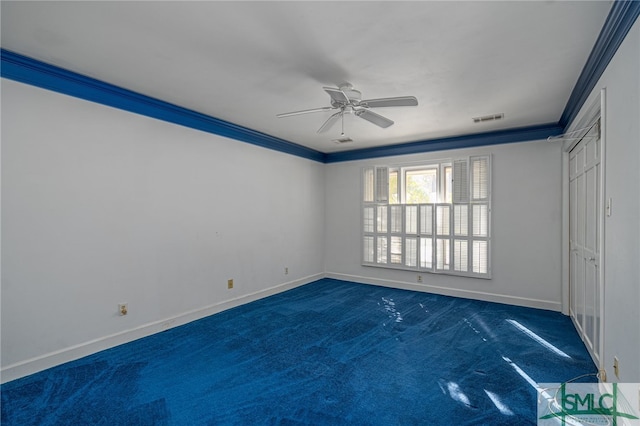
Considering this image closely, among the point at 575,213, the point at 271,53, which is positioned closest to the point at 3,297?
the point at 271,53

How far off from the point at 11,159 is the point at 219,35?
6.72ft

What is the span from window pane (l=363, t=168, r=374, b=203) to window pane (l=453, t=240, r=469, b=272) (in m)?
1.76

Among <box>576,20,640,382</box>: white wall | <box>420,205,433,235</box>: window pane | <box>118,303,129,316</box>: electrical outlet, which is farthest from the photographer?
<box>420,205,433,235</box>: window pane

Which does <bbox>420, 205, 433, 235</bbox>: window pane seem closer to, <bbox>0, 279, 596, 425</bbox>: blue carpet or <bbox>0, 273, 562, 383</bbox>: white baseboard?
<bbox>0, 273, 562, 383</bbox>: white baseboard

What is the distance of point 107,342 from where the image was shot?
311 centimetres

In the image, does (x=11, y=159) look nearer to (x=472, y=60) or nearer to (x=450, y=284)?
(x=472, y=60)

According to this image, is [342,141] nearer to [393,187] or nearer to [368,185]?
[368,185]

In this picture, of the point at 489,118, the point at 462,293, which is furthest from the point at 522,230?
the point at 489,118

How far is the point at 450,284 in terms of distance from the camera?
512cm

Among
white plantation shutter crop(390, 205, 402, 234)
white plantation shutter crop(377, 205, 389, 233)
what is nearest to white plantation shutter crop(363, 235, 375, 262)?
white plantation shutter crop(377, 205, 389, 233)

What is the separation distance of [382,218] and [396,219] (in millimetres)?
282

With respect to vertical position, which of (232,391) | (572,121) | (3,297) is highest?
(572,121)

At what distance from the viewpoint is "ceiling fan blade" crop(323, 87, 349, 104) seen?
2632 millimetres

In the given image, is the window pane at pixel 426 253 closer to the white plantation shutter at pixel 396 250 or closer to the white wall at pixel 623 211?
the white plantation shutter at pixel 396 250
